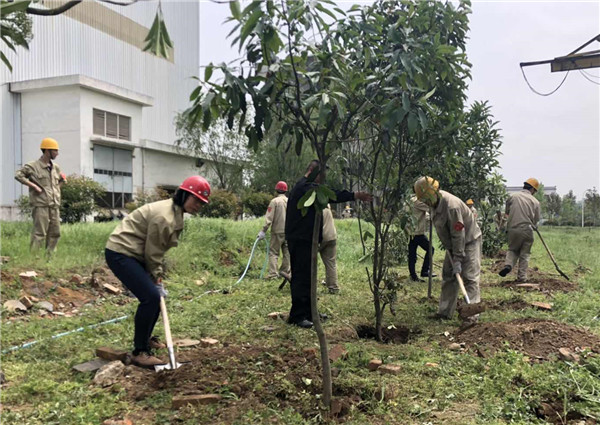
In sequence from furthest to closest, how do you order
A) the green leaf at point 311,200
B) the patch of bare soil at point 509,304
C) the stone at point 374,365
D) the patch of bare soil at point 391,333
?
the patch of bare soil at point 509,304, the patch of bare soil at point 391,333, the stone at point 374,365, the green leaf at point 311,200

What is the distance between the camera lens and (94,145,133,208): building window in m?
20.1

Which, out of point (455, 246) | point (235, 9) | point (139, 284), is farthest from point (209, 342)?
point (235, 9)

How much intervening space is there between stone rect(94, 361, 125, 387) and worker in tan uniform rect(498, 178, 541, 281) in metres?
6.76

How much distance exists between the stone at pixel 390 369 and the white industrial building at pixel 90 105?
1667 cm

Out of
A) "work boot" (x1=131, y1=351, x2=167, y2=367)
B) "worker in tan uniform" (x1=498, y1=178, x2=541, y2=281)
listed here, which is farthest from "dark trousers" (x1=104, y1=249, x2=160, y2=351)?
"worker in tan uniform" (x1=498, y1=178, x2=541, y2=281)

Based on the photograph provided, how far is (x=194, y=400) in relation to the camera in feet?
10.2

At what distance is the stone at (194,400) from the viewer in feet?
10.2

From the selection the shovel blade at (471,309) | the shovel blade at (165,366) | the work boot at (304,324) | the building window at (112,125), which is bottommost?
the work boot at (304,324)

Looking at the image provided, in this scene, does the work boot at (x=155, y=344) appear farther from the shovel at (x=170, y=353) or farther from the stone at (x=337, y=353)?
the stone at (x=337, y=353)

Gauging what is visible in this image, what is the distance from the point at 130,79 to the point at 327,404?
2587 centimetres

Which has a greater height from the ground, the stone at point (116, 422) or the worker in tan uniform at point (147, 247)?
the worker in tan uniform at point (147, 247)

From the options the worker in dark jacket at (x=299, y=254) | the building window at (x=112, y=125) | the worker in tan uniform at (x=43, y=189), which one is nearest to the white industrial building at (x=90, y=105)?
the building window at (x=112, y=125)

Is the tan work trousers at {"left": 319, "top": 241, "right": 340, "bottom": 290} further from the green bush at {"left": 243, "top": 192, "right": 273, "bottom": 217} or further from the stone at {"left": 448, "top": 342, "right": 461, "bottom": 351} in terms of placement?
the green bush at {"left": 243, "top": 192, "right": 273, "bottom": 217}

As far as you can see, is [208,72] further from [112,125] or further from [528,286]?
[112,125]
